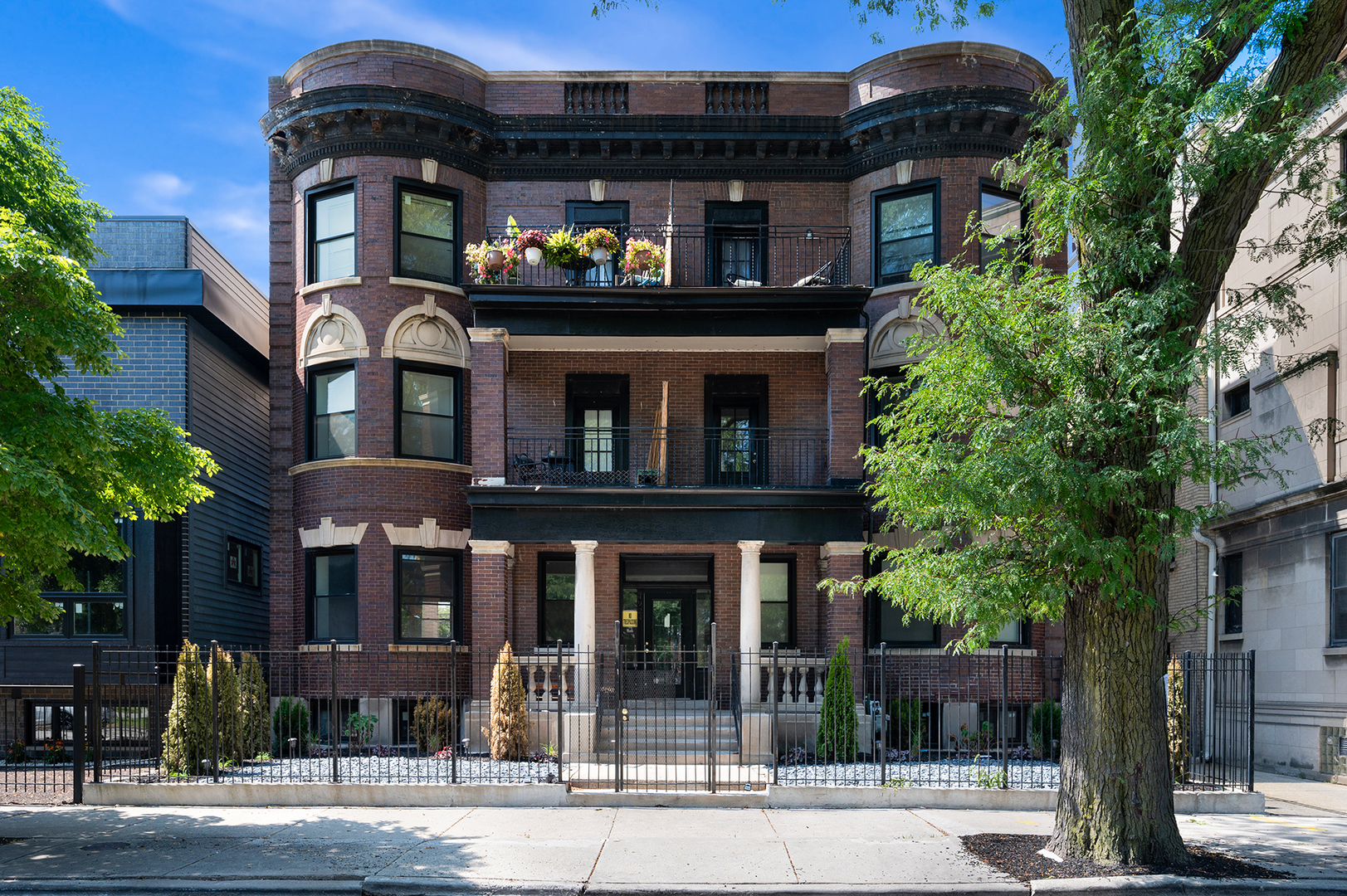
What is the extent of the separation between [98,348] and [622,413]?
1028cm

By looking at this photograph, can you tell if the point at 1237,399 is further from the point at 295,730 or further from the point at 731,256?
the point at 295,730

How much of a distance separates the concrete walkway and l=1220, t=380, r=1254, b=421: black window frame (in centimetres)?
1003

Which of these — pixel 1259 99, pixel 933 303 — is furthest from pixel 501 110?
pixel 1259 99

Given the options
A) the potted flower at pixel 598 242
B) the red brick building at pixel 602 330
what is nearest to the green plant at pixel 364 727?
the red brick building at pixel 602 330

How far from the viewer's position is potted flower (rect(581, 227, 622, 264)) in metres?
18.6

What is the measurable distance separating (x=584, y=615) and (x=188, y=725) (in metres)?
6.22

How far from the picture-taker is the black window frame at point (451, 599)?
60.8ft

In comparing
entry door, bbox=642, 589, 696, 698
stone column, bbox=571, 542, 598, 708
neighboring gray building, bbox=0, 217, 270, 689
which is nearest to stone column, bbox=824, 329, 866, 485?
stone column, bbox=571, 542, 598, 708

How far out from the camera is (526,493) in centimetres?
1770

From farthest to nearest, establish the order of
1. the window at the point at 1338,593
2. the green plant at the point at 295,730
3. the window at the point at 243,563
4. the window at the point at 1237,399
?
the window at the point at 243,563
the window at the point at 1237,399
the window at the point at 1338,593
the green plant at the point at 295,730

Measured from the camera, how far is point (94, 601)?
1812 cm

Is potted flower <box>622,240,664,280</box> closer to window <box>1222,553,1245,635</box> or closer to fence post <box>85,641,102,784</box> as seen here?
fence post <box>85,641,102,784</box>

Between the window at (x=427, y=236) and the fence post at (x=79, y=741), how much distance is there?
9.13 metres

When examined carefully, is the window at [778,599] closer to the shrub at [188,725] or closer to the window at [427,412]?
the window at [427,412]
